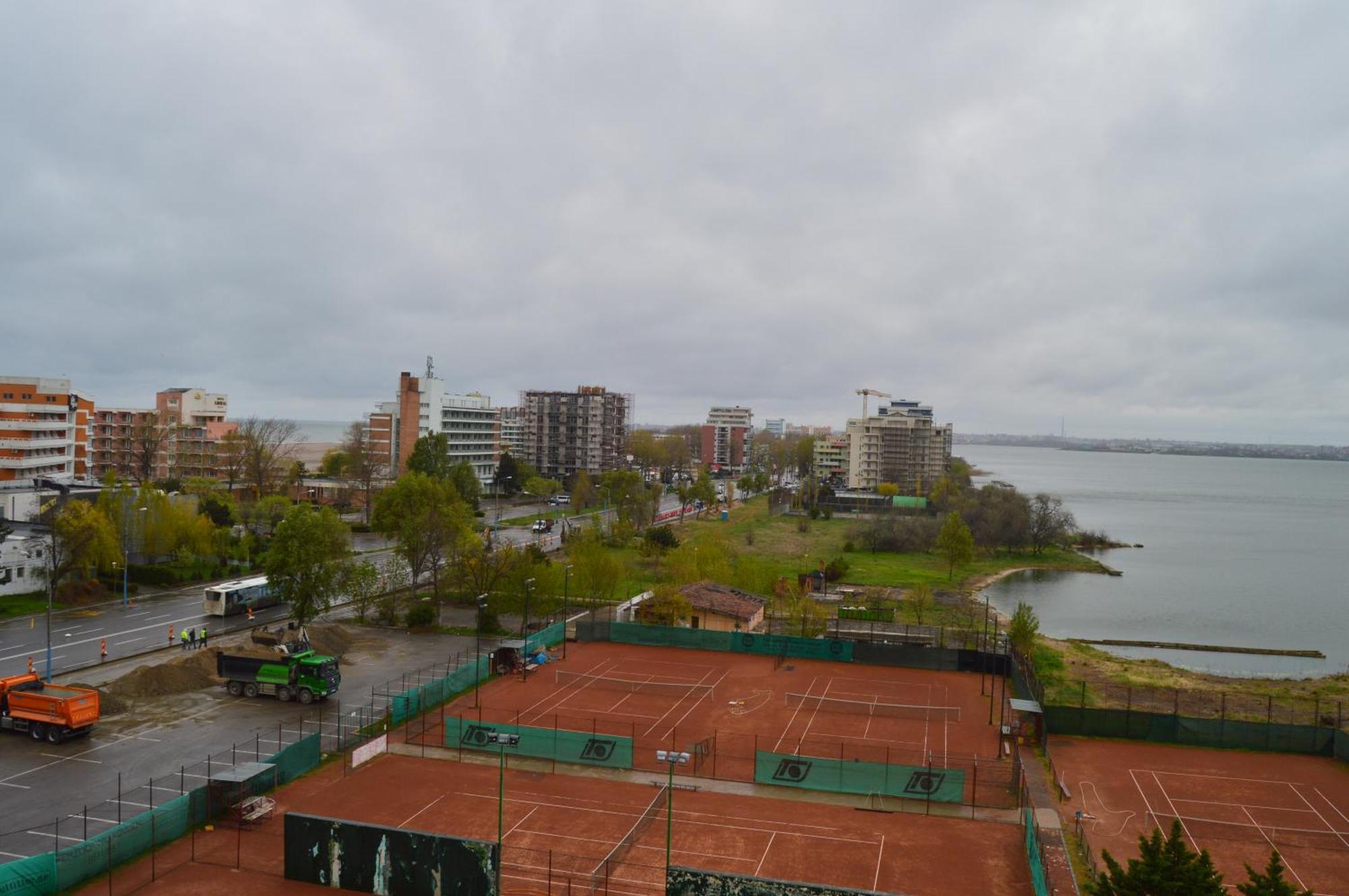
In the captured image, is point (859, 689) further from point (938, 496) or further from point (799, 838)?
point (938, 496)

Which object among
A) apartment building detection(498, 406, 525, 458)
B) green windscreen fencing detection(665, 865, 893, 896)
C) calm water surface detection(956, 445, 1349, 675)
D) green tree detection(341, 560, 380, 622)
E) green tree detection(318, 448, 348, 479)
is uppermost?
apartment building detection(498, 406, 525, 458)

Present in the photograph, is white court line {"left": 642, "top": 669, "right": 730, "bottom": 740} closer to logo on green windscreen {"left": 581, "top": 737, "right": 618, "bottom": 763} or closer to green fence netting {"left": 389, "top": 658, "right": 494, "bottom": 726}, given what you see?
logo on green windscreen {"left": 581, "top": 737, "right": 618, "bottom": 763}

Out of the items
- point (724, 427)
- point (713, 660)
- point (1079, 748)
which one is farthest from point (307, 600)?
point (724, 427)

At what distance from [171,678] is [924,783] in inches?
1079

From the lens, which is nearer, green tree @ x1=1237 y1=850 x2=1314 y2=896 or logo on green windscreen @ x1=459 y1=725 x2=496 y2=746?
green tree @ x1=1237 y1=850 x2=1314 y2=896

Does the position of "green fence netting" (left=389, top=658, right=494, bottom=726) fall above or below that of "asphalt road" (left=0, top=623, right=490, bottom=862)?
above

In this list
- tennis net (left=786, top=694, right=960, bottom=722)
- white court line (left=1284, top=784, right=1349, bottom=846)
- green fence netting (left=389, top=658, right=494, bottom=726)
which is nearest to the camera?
white court line (left=1284, top=784, right=1349, bottom=846)

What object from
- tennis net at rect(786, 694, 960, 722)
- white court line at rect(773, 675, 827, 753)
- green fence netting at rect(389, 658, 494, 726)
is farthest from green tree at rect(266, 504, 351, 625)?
white court line at rect(773, 675, 827, 753)

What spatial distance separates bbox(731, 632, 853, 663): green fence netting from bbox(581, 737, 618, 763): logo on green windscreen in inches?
680

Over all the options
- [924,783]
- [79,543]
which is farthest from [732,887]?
[79,543]

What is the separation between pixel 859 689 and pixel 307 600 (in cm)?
2542

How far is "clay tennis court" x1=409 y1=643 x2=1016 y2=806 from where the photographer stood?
28.8 meters

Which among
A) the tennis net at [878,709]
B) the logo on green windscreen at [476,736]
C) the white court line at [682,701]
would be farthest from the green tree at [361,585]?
the tennis net at [878,709]

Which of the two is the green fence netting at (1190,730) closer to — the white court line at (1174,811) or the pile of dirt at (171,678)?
the white court line at (1174,811)
